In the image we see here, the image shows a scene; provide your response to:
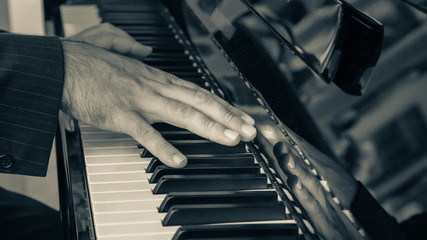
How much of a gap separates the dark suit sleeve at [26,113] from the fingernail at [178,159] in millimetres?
315

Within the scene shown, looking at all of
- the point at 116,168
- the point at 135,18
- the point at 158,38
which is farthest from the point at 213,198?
the point at 135,18

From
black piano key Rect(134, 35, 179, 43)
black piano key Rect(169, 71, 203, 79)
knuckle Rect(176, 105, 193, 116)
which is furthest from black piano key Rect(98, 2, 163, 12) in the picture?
knuckle Rect(176, 105, 193, 116)

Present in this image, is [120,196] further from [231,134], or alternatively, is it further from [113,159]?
[231,134]

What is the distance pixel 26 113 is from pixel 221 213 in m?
0.52

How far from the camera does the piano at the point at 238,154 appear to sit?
0.79 metres

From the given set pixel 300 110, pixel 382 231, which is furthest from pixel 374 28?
pixel 382 231

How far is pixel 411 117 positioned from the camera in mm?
680

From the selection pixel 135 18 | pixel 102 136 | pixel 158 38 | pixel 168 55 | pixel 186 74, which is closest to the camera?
pixel 102 136

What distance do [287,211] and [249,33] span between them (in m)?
0.50

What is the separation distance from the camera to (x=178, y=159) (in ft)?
2.98

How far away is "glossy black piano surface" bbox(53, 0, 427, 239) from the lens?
31.1 inches

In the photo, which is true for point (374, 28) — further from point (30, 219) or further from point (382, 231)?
point (30, 219)

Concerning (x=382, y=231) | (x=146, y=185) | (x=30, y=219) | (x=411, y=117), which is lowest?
(x=30, y=219)

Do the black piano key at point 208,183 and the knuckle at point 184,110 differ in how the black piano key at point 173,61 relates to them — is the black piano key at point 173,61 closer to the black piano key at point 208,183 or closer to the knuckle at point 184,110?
the knuckle at point 184,110
